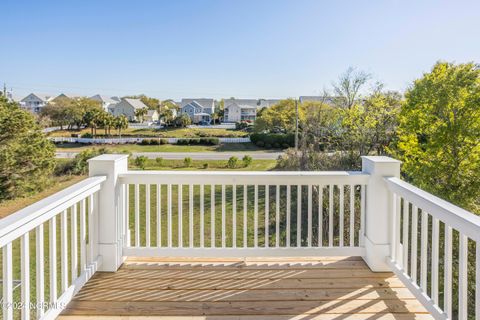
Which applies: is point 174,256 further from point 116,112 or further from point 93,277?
point 116,112

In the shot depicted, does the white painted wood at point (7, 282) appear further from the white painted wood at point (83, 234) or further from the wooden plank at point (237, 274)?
the wooden plank at point (237, 274)

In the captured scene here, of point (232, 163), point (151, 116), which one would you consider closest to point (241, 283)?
point (232, 163)

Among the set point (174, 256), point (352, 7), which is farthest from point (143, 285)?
point (352, 7)

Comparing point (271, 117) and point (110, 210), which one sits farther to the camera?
point (271, 117)

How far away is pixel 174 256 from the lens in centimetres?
269

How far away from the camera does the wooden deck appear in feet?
6.59

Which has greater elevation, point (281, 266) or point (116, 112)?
point (116, 112)

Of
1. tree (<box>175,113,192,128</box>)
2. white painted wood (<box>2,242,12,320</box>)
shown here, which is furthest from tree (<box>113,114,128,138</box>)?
white painted wood (<box>2,242,12,320</box>)

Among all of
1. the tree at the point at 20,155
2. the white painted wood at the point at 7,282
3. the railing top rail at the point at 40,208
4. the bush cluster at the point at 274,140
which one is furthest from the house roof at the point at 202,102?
the white painted wood at the point at 7,282

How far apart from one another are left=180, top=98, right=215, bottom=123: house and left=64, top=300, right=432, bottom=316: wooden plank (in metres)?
50.1

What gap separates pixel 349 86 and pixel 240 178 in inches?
493

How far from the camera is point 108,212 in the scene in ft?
8.19

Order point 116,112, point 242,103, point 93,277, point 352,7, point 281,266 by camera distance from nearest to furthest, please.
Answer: point 93,277, point 281,266, point 352,7, point 116,112, point 242,103

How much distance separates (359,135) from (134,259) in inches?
364
